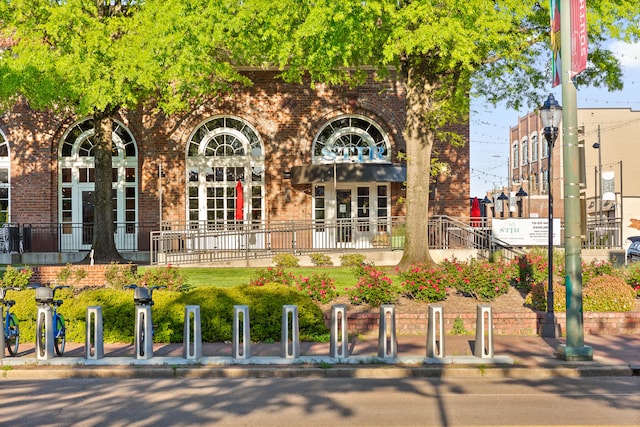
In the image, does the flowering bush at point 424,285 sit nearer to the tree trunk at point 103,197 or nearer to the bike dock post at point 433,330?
the bike dock post at point 433,330

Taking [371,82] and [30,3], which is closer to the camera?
[30,3]

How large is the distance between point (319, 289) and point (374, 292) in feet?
3.43

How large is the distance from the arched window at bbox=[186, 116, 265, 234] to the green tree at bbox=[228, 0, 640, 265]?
24.7ft

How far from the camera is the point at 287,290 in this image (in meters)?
14.1

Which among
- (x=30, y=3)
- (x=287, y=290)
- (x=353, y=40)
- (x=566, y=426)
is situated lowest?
(x=566, y=426)

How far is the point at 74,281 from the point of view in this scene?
17.8 m

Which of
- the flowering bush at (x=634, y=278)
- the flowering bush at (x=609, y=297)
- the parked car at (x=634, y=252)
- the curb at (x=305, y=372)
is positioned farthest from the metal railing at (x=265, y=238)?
the curb at (x=305, y=372)

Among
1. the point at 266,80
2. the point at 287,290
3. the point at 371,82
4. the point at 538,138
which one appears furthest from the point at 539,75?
the point at 538,138

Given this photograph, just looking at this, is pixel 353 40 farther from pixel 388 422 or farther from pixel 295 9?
pixel 388 422

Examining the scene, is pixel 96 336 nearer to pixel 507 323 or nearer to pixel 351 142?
pixel 507 323

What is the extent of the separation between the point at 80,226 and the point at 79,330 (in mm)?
15948

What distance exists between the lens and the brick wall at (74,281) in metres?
17.7

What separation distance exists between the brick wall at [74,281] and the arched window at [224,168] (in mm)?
10782

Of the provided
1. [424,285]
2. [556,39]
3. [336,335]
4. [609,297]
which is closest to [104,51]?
[424,285]
